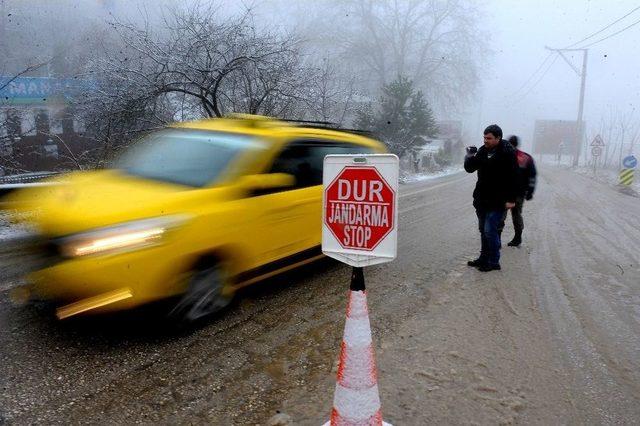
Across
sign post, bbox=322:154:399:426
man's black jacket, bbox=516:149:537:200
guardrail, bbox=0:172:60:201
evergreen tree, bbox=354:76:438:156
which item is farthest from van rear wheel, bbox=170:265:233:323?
evergreen tree, bbox=354:76:438:156

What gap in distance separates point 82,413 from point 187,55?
1097cm

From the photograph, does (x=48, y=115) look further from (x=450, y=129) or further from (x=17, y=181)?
(x=450, y=129)

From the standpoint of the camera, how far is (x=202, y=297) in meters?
3.91

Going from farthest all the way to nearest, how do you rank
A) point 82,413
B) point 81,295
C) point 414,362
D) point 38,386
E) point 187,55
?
1. point 187,55
2. point 414,362
3. point 81,295
4. point 38,386
5. point 82,413

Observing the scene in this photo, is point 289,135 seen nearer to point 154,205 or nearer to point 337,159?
point 154,205

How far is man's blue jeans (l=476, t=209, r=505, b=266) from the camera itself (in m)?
5.79

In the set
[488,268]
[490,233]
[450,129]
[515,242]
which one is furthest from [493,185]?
[450,129]

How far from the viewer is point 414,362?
3.54 m

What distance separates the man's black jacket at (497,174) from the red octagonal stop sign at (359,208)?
150 inches

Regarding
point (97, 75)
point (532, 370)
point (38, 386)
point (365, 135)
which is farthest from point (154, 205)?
point (97, 75)

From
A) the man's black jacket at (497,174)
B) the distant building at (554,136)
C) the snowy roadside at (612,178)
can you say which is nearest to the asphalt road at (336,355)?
the man's black jacket at (497,174)

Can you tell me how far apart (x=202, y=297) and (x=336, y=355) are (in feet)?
4.10

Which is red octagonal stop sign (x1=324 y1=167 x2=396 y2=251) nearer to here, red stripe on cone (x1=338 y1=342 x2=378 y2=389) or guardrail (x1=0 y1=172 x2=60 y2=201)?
red stripe on cone (x1=338 y1=342 x2=378 y2=389)

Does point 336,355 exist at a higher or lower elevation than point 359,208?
lower
